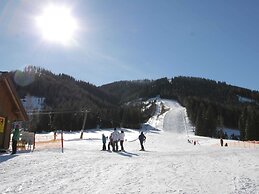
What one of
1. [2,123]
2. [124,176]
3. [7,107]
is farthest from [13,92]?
[124,176]

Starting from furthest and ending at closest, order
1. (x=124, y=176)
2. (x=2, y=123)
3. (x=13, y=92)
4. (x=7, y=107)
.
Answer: (x=7, y=107) → (x=13, y=92) → (x=2, y=123) → (x=124, y=176)

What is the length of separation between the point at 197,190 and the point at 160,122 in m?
143

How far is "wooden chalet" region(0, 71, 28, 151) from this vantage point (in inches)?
1082

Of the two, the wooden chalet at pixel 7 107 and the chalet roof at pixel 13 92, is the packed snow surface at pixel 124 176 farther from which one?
the chalet roof at pixel 13 92

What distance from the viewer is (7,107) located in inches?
1115

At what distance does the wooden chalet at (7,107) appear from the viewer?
27.5 meters

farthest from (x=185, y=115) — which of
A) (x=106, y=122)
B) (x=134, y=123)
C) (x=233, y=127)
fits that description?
(x=106, y=122)

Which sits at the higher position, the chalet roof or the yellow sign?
the chalet roof

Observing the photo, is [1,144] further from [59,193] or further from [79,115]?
[79,115]

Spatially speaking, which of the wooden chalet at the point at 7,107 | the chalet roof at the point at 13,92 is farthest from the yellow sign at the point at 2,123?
the chalet roof at the point at 13,92

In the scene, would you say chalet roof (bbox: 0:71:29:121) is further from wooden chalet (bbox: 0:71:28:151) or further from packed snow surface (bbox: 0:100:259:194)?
packed snow surface (bbox: 0:100:259:194)

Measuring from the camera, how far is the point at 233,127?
16812 cm

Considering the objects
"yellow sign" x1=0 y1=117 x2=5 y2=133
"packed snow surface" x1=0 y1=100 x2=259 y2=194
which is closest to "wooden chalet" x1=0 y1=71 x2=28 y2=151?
"yellow sign" x1=0 y1=117 x2=5 y2=133

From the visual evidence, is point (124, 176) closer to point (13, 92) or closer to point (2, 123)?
point (2, 123)
